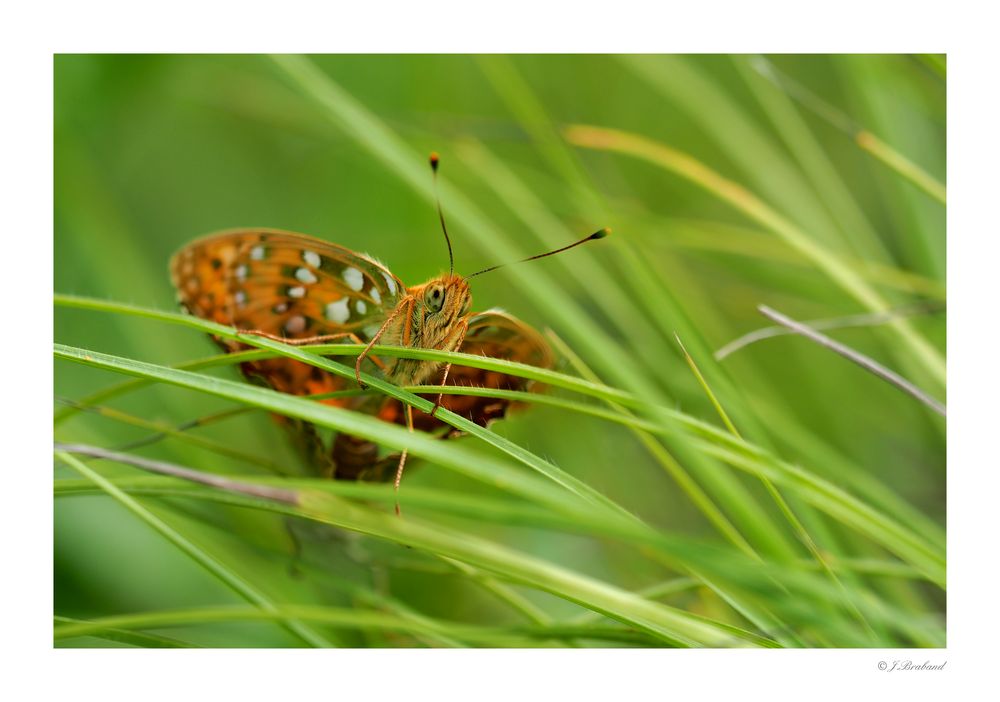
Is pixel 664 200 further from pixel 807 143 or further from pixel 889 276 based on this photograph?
pixel 889 276

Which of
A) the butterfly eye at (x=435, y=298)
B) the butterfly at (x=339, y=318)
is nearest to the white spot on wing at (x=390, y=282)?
the butterfly at (x=339, y=318)

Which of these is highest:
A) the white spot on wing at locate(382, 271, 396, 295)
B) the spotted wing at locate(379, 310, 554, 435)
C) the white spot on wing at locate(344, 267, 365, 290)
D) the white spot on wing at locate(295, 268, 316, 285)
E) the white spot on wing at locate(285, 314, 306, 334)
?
the white spot on wing at locate(295, 268, 316, 285)

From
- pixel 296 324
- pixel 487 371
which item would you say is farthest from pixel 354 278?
pixel 487 371

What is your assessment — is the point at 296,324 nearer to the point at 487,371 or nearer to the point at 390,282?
the point at 390,282

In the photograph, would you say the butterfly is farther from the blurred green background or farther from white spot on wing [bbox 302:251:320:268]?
the blurred green background

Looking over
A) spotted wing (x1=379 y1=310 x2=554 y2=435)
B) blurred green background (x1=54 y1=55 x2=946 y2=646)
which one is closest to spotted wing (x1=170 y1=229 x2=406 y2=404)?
spotted wing (x1=379 y1=310 x2=554 y2=435)

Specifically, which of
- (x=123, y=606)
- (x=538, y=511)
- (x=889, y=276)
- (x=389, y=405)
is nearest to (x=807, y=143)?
(x=889, y=276)
